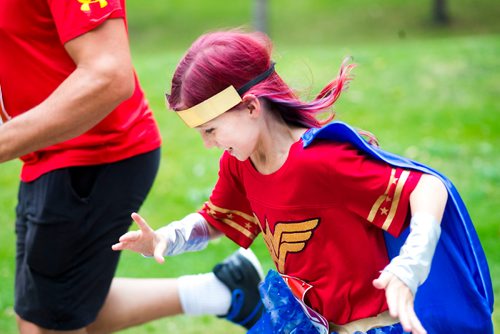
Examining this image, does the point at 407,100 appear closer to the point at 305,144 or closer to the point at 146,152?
the point at 146,152

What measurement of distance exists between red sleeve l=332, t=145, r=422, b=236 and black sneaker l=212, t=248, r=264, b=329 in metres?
1.68

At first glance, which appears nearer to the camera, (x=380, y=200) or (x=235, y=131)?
(x=380, y=200)

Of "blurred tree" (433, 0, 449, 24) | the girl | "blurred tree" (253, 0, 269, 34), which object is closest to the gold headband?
the girl

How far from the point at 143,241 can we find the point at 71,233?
0.66 m

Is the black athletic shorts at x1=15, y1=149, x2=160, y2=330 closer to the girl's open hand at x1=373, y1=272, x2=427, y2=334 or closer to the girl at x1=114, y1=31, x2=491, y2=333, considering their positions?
the girl at x1=114, y1=31, x2=491, y2=333

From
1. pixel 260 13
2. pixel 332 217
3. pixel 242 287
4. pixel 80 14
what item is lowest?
pixel 260 13

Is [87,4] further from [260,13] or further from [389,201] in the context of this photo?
[260,13]

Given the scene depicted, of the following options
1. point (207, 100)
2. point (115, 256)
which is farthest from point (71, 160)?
point (207, 100)

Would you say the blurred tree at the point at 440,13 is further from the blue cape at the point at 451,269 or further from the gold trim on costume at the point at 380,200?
the gold trim on costume at the point at 380,200

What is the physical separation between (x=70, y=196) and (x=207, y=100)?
946 millimetres

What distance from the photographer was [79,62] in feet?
9.23

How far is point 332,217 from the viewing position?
257 cm

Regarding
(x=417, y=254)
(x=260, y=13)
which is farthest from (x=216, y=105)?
(x=260, y=13)

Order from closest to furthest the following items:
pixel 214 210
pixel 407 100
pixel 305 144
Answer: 1. pixel 305 144
2. pixel 214 210
3. pixel 407 100
